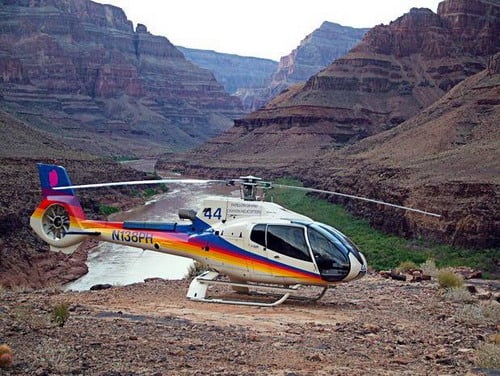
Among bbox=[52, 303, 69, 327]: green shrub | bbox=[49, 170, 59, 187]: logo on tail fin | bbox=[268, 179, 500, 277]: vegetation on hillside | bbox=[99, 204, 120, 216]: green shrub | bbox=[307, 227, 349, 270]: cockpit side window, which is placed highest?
bbox=[49, 170, 59, 187]: logo on tail fin

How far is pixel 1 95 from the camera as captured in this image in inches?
4904

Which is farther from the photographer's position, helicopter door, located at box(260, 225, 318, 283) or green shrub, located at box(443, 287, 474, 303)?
green shrub, located at box(443, 287, 474, 303)

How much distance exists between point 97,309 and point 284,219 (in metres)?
3.80

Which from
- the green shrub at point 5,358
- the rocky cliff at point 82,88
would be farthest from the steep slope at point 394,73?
the green shrub at point 5,358

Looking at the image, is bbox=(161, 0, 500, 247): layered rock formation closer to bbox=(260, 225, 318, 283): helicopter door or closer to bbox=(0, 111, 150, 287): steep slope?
bbox=(0, 111, 150, 287): steep slope

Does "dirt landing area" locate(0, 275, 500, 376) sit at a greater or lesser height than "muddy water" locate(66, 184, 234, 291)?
greater

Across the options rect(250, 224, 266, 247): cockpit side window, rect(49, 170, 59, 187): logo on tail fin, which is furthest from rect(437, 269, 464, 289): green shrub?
rect(49, 170, 59, 187): logo on tail fin

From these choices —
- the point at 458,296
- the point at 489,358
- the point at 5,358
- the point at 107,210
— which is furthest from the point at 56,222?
the point at 107,210

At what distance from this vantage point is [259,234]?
12969 mm

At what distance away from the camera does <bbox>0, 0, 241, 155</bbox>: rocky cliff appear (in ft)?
453

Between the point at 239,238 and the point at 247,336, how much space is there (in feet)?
12.7

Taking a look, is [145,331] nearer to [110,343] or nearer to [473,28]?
[110,343]

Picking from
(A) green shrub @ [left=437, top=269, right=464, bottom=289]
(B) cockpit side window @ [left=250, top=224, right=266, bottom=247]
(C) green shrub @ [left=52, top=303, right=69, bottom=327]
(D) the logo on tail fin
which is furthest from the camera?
(A) green shrub @ [left=437, top=269, right=464, bottom=289]

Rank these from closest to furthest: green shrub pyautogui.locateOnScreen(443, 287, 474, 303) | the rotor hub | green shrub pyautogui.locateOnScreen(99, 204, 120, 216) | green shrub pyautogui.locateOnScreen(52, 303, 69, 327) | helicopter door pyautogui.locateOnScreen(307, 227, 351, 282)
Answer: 1. green shrub pyautogui.locateOnScreen(52, 303, 69, 327)
2. helicopter door pyautogui.locateOnScreen(307, 227, 351, 282)
3. green shrub pyautogui.locateOnScreen(443, 287, 474, 303)
4. the rotor hub
5. green shrub pyautogui.locateOnScreen(99, 204, 120, 216)
